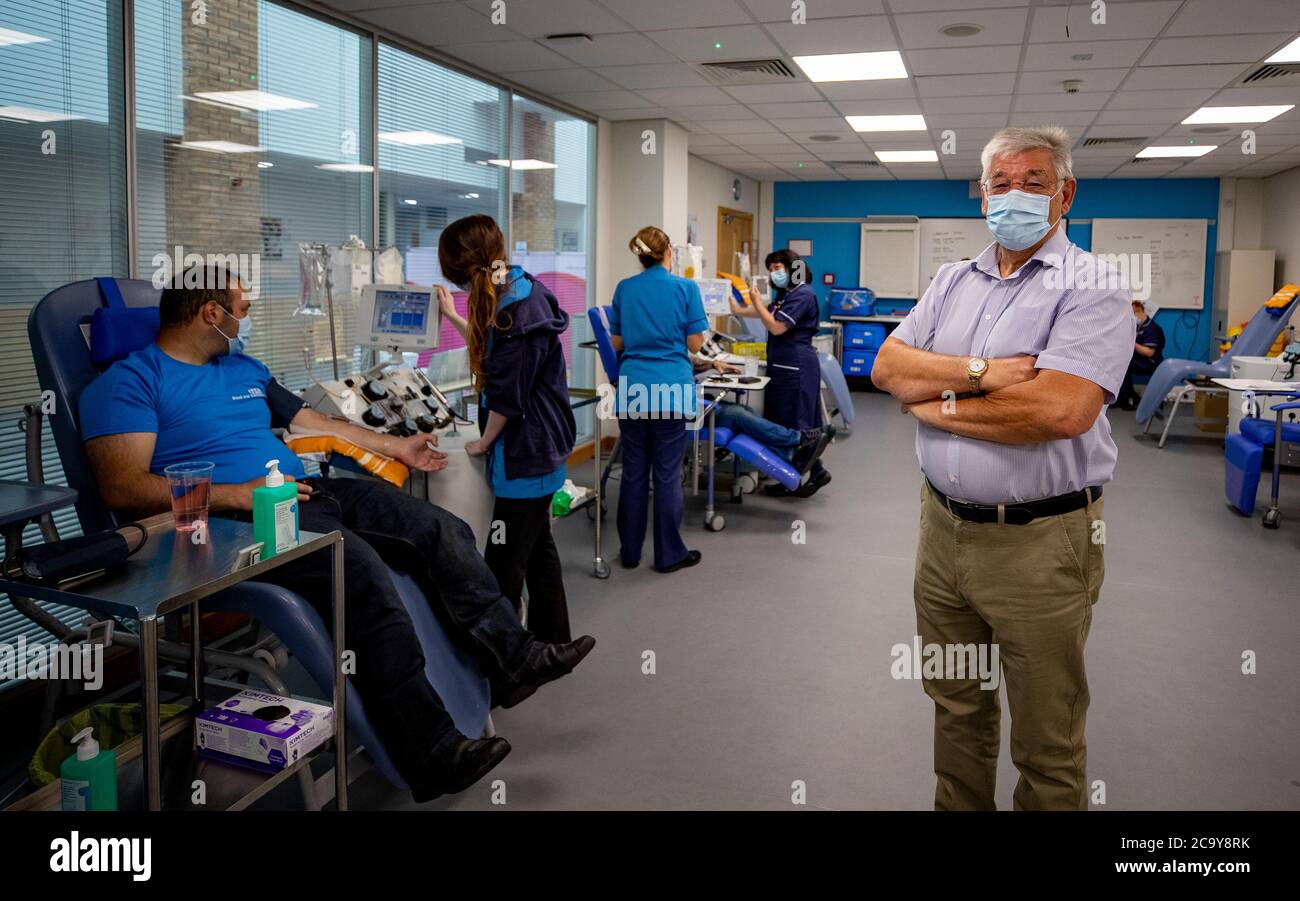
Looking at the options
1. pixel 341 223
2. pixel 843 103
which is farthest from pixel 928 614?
pixel 843 103

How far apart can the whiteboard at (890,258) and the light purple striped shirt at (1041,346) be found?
1037cm

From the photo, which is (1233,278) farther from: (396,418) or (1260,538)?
(396,418)

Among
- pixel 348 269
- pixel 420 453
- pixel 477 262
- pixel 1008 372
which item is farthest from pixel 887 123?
pixel 1008 372

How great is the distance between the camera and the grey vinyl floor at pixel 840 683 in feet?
8.51

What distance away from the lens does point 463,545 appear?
2672mm

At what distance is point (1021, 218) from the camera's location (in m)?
1.83

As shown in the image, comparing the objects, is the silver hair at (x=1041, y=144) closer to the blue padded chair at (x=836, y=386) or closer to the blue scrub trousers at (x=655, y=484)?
the blue scrub trousers at (x=655, y=484)

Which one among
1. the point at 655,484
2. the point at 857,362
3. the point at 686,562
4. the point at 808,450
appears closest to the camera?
the point at 655,484

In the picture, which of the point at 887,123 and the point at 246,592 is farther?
the point at 887,123

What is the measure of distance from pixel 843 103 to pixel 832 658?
4.42 meters

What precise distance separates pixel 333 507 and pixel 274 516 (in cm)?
70

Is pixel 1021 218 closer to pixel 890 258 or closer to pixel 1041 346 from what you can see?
pixel 1041 346

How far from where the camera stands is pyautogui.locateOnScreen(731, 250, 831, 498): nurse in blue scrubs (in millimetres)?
6113

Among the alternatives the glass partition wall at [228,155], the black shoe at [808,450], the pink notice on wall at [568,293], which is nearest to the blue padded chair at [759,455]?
the black shoe at [808,450]
